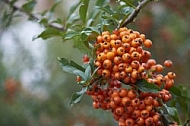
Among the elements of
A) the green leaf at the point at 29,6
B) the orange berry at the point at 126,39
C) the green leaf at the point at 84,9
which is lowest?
the green leaf at the point at 29,6

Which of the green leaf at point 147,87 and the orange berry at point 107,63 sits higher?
the orange berry at point 107,63

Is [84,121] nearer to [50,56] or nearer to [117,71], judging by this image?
[50,56]

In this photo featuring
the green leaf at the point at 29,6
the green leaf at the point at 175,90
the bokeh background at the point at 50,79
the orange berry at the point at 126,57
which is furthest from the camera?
the bokeh background at the point at 50,79

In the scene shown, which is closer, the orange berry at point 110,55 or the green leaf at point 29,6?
the orange berry at point 110,55

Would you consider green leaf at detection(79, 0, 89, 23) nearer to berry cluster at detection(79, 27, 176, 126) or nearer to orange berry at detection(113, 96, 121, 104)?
berry cluster at detection(79, 27, 176, 126)

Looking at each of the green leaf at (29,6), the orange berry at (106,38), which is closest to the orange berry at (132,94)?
the orange berry at (106,38)

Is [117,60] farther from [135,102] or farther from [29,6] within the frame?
[29,6]

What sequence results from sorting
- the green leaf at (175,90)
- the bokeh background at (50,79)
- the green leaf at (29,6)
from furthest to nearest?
the bokeh background at (50,79) < the green leaf at (29,6) < the green leaf at (175,90)

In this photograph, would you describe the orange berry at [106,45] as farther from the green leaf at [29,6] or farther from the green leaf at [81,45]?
the green leaf at [29,6]

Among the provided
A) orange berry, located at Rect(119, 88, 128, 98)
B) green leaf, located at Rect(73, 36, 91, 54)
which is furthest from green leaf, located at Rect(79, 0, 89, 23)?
orange berry, located at Rect(119, 88, 128, 98)

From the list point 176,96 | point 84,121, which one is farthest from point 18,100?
point 176,96

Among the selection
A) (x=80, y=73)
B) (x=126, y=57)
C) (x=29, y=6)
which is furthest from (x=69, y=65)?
(x=29, y=6)
